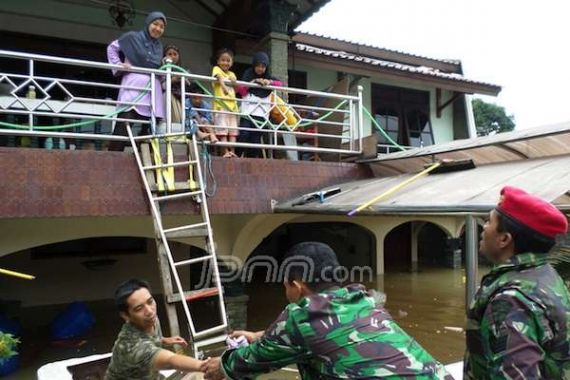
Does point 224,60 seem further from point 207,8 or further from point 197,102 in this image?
point 207,8

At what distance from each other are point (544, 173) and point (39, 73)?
7.09 metres

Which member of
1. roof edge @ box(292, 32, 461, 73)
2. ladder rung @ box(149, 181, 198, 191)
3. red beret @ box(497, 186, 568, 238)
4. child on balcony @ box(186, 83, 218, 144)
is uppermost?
roof edge @ box(292, 32, 461, 73)

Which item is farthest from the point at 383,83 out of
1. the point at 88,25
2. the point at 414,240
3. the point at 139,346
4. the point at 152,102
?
the point at 139,346

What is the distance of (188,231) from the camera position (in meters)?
4.20

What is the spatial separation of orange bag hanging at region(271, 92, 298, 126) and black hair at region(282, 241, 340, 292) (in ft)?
12.6

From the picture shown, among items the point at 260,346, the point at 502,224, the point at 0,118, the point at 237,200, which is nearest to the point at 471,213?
the point at 502,224

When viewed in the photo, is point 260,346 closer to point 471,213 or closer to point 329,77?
point 471,213

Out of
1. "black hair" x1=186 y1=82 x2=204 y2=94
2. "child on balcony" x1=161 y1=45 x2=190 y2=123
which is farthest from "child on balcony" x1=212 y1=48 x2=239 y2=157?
"black hair" x1=186 y1=82 x2=204 y2=94

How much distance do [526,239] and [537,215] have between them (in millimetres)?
90

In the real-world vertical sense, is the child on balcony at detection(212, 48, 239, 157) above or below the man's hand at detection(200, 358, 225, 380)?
above

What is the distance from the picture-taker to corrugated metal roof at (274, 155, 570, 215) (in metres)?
3.01

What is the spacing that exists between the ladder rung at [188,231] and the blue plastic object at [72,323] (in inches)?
129

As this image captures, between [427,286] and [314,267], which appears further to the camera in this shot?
[427,286]

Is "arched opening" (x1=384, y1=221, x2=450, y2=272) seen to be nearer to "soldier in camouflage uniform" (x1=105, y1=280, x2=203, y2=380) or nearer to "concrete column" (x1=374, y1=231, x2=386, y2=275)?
"concrete column" (x1=374, y1=231, x2=386, y2=275)
